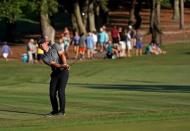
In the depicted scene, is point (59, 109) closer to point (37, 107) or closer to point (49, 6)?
point (37, 107)

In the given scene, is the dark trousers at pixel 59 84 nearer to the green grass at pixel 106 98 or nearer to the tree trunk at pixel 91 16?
the green grass at pixel 106 98

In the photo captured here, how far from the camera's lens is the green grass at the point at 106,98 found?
49.1 feet

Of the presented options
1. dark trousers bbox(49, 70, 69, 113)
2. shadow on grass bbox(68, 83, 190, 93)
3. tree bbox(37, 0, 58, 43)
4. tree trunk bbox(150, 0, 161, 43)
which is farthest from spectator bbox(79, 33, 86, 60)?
dark trousers bbox(49, 70, 69, 113)

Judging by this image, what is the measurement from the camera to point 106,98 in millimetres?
21484

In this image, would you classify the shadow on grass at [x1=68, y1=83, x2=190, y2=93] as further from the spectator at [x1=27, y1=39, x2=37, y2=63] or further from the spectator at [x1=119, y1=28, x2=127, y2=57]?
the spectator at [x1=27, y1=39, x2=37, y2=63]

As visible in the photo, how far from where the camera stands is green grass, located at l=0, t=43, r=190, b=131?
49.1ft

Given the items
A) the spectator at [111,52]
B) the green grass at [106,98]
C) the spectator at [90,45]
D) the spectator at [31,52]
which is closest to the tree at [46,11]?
the spectator at [31,52]

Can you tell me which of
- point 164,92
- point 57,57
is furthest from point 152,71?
point 57,57

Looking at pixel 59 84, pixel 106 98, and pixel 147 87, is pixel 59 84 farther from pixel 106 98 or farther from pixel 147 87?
pixel 147 87

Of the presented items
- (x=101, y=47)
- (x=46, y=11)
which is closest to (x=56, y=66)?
(x=101, y=47)

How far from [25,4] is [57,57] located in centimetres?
3869

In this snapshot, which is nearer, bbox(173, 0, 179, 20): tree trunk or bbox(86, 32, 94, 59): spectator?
bbox(86, 32, 94, 59): spectator

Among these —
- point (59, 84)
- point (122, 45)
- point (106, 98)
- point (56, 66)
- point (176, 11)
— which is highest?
point (56, 66)

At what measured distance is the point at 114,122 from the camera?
1505 cm
